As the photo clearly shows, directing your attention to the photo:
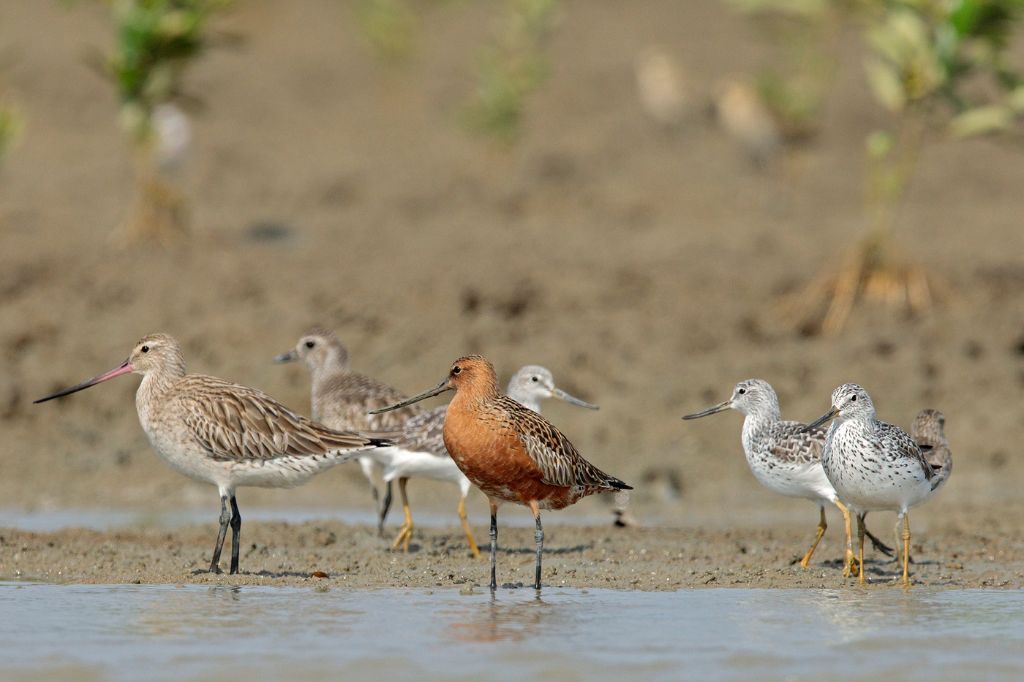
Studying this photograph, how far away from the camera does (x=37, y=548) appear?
33.0 feet

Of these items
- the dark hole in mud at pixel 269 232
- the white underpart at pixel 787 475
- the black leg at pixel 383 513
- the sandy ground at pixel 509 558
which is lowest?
the sandy ground at pixel 509 558

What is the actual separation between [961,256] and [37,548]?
9.87m

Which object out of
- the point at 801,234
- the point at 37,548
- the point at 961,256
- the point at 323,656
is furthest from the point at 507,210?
the point at 323,656

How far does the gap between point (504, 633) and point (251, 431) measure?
8.96 feet

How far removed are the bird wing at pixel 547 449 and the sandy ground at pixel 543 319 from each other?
57 centimetres

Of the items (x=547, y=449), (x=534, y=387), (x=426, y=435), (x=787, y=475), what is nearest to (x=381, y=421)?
(x=426, y=435)

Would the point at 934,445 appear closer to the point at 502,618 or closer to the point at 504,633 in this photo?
the point at 502,618

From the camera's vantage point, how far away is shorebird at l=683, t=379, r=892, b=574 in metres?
9.98

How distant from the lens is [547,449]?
930cm

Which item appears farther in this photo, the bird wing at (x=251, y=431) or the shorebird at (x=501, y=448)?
the bird wing at (x=251, y=431)

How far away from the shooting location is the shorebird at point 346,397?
11516mm

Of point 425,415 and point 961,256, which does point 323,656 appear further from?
point 961,256

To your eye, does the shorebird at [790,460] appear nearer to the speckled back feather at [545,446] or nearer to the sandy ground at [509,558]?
the sandy ground at [509,558]

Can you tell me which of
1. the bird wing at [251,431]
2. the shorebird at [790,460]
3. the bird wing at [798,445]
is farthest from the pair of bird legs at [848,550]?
the bird wing at [251,431]
